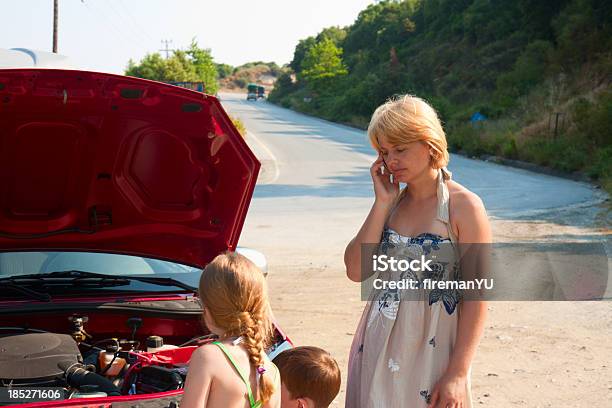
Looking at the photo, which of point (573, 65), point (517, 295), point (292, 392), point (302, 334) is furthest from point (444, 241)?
point (573, 65)

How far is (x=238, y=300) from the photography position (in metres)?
2.49

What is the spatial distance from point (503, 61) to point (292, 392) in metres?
49.8

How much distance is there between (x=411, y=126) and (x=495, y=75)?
158 feet

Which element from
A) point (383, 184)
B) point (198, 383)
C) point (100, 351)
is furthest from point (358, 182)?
point (198, 383)

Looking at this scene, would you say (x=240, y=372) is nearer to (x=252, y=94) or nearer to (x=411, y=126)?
(x=411, y=126)

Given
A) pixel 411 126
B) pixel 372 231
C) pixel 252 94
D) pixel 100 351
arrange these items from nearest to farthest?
1. pixel 411 126
2. pixel 372 231
3. pixel 100 351
4. pixel 252 94

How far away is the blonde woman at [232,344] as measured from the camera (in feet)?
8.03

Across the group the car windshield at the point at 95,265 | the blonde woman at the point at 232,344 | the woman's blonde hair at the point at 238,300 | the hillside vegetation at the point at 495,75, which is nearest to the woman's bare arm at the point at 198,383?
the blonde woman at the point at 232,344

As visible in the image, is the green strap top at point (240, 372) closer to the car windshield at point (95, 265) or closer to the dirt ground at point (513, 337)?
the car windshield at point (95, 265)

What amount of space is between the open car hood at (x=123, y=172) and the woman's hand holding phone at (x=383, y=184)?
3.54 feet

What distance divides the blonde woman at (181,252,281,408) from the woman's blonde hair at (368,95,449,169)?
0.70 m

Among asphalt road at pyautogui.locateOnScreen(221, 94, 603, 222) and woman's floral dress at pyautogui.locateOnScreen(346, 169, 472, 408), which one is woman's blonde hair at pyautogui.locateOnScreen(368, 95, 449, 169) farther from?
asphalt road at pyautogui.locateOnScreen(221, 94, 603, 222)

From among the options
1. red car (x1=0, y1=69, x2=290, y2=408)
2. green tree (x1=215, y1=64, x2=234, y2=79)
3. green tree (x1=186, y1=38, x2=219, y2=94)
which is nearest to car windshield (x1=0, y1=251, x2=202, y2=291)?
red car (x1=0, y1=69, x2=290, y2=408)

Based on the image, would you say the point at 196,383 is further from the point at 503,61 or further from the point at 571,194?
the point at 503,61
